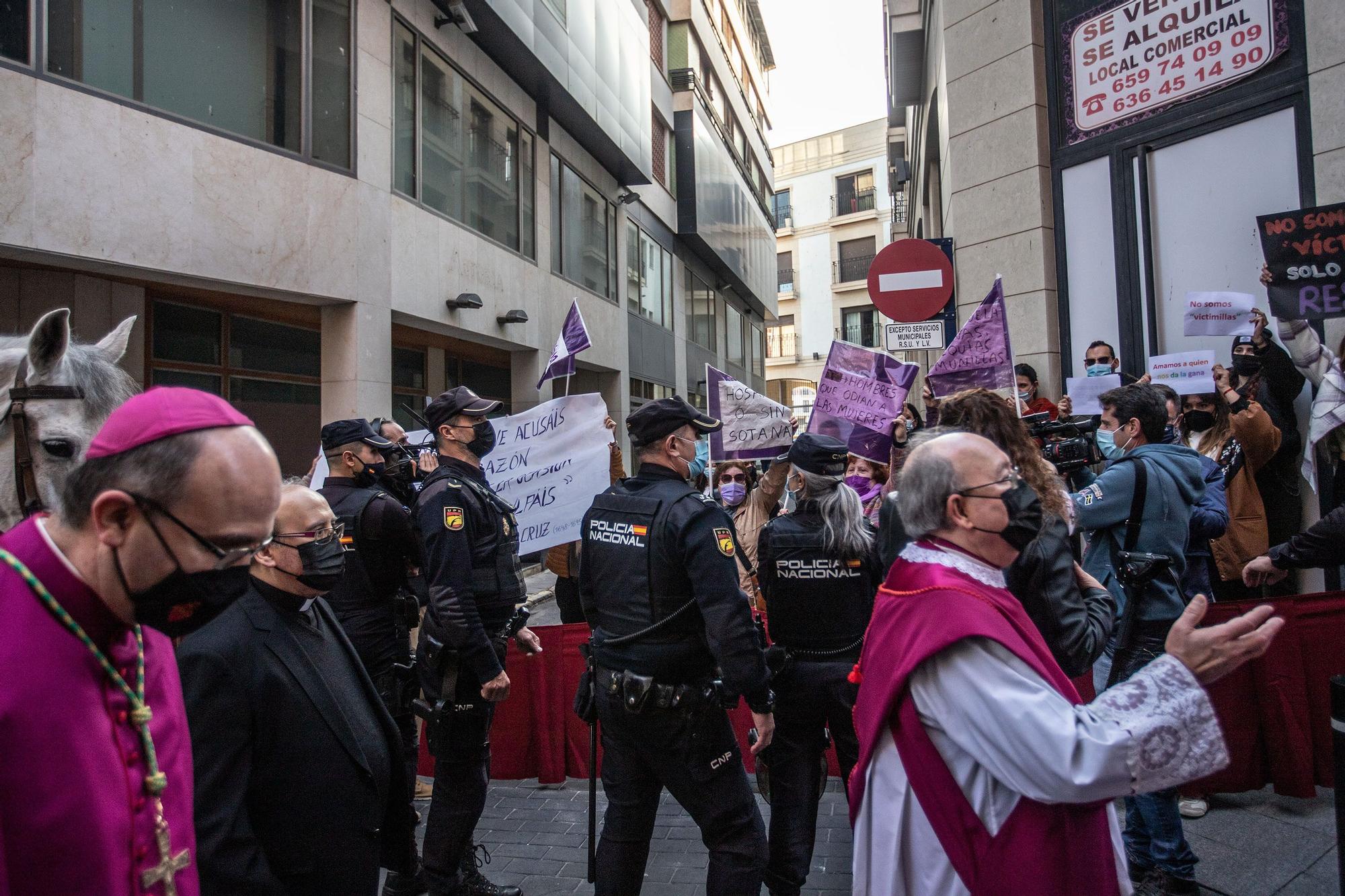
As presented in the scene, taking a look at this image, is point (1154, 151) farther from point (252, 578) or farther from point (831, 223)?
point (831, 223)

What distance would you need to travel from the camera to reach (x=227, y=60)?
9.27 metres

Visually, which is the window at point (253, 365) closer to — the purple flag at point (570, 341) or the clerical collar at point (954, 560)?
the purple flag at point (570, 341)

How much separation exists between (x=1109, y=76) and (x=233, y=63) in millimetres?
9141

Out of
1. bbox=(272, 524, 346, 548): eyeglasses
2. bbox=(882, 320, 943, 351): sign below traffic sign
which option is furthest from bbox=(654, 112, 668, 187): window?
bbox=(272, 524, 346, 548): eyeglasses

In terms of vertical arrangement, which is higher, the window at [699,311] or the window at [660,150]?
the window at [660,150]

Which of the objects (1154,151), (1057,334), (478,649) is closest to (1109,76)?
(1154,151)

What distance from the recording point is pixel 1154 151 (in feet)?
23.0

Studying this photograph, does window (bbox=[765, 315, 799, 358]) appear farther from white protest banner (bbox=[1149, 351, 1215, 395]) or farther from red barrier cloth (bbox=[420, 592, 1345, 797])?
red barrier cloth (bbox=[420, 592, 1345, 797])

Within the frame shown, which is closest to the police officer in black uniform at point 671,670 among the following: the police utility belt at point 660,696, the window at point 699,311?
the police utility belt at point 660,696

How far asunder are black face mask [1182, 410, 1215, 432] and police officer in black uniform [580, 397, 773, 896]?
3896 millimetres

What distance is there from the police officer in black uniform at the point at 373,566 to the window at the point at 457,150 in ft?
26.9

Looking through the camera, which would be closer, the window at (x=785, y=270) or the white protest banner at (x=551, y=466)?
the white protest banner at (x=551, y=466)

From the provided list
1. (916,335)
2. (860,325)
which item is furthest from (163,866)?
(860,325)

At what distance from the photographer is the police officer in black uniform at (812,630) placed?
3639mm
